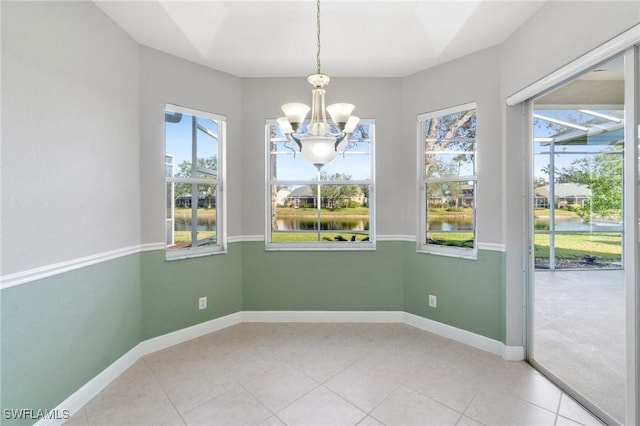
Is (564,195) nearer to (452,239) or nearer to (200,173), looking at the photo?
(452,239)

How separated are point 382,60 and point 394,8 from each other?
0.58 metres

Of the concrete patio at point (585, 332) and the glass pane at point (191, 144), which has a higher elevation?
the glass pane at point (191, 144)

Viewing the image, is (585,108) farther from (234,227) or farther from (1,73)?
(1,73)

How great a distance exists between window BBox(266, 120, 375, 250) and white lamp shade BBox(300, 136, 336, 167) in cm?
162

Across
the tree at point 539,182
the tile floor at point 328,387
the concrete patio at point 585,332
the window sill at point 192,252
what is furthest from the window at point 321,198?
the concrete patio at point 585,332

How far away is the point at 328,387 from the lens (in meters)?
2.13

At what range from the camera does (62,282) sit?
1862 millimetres

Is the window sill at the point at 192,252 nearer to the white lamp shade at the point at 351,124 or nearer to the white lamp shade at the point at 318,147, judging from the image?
the white lamp shade at the point at 318,147

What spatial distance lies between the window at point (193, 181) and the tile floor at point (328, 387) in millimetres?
1013

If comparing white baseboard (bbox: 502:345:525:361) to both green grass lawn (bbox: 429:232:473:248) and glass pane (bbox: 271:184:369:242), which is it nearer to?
green grass lawn (bbox: 429:232:473:248)

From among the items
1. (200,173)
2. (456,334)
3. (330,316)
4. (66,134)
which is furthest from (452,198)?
(66,134)

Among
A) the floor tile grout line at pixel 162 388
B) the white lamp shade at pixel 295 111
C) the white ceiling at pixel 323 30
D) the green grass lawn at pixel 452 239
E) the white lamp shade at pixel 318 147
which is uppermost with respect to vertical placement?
the white ceiling at pixel 323 30

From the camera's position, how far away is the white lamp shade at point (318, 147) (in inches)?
66.1

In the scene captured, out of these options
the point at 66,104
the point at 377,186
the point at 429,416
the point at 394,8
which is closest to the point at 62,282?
the point at 66,104
